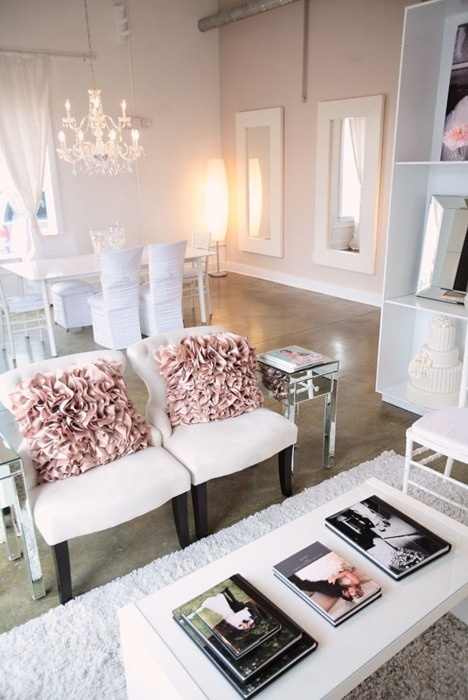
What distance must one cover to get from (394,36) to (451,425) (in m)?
4.54

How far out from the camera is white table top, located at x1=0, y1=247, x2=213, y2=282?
177 inches

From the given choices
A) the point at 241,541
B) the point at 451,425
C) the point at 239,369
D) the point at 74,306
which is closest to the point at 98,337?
the point at 74,306

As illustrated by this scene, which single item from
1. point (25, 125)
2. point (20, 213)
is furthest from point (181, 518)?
point (25, 125)

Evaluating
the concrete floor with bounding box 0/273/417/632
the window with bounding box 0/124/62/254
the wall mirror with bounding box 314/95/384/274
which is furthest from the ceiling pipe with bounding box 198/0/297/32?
the concrete floor with bounding box 0/273/417/632

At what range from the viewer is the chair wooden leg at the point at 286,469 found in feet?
8.50

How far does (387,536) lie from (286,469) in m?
0.90

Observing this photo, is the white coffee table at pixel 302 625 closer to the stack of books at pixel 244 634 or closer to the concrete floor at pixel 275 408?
the stack of books at pixel 244 634

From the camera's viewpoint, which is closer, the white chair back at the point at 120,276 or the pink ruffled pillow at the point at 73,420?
the pink ruffled pillow at the point at 73,420

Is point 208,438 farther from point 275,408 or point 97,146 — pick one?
Answer: point 97,146

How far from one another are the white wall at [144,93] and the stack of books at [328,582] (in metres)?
5.96

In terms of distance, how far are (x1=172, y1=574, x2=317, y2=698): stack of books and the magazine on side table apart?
0.38 meters

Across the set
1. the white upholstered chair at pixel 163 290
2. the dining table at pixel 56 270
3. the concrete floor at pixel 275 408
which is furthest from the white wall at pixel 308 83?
the white upholstered chair at pixel 163 290

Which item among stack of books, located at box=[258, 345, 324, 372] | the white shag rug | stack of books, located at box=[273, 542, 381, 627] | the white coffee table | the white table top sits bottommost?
the white shag rug

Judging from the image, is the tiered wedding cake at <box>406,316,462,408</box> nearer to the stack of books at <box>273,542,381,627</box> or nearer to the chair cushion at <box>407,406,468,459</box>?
the chair cushion at <box>407,406,468,459</box>
